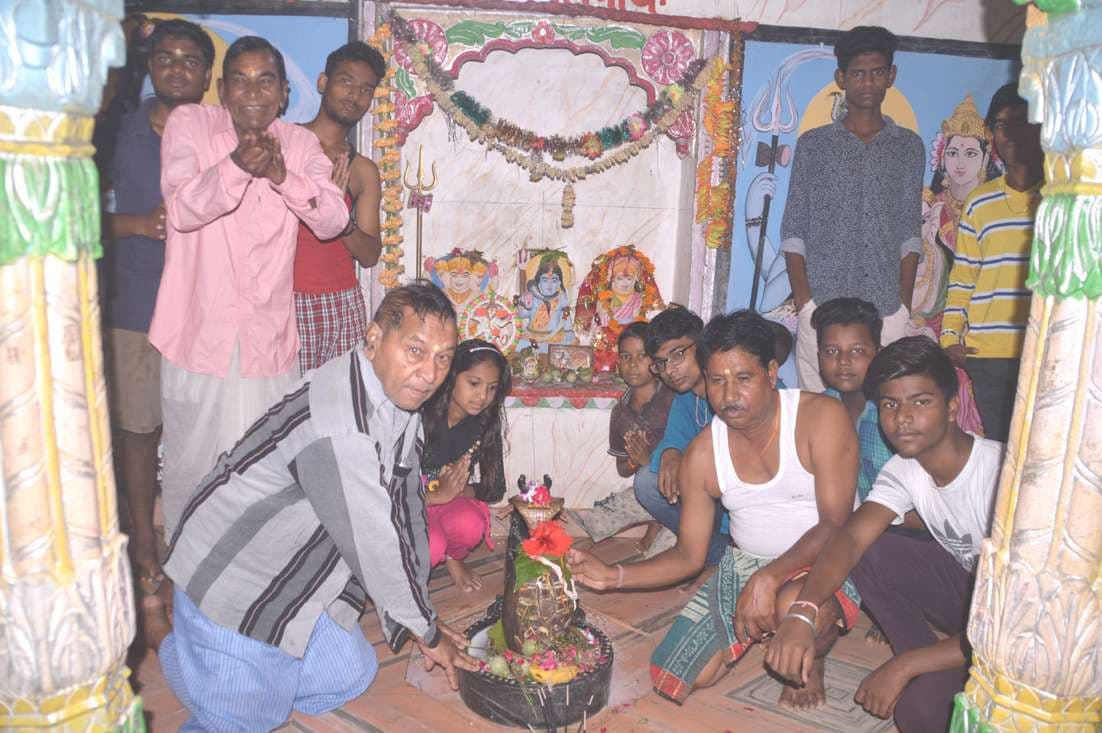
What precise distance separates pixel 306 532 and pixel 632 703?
4.23 feet

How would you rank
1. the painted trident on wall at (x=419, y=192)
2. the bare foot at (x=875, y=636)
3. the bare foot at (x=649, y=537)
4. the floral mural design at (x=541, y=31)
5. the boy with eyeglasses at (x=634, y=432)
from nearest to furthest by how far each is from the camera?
the bare foot at (x=875, y=636)
the boy with eyeglasses at (x=634, y=432)
the bare foot at (x=649, y=537)
the floral mural design at (x=541, y=31)
the painted trident on wall at (x=419, y=192)

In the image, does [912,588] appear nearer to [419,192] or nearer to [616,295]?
[616,295]

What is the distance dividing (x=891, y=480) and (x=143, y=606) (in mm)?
2812

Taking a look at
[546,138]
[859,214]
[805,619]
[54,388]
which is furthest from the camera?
[546,138]

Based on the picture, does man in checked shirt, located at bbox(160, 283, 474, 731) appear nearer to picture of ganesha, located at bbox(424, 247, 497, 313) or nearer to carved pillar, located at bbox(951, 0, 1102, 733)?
carved pillar, located at bbox(951, 0, 1102, 733)

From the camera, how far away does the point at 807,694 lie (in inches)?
125

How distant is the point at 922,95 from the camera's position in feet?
18.1

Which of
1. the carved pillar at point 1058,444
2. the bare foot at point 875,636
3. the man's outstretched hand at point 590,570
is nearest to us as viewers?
the carved pillar at point 1058,444

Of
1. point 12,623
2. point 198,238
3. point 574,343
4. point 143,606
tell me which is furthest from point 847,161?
point 12,623

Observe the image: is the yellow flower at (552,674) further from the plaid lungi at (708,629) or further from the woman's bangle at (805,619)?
the woman's bangle at (805,619)

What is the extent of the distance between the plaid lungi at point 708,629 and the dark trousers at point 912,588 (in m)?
0.08

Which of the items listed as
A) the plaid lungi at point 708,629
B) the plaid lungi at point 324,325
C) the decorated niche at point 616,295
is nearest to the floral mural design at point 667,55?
the decorated niche at point 616,295

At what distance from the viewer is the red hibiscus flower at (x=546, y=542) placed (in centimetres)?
303

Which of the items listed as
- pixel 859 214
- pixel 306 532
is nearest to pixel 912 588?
A: pixel 306 532
